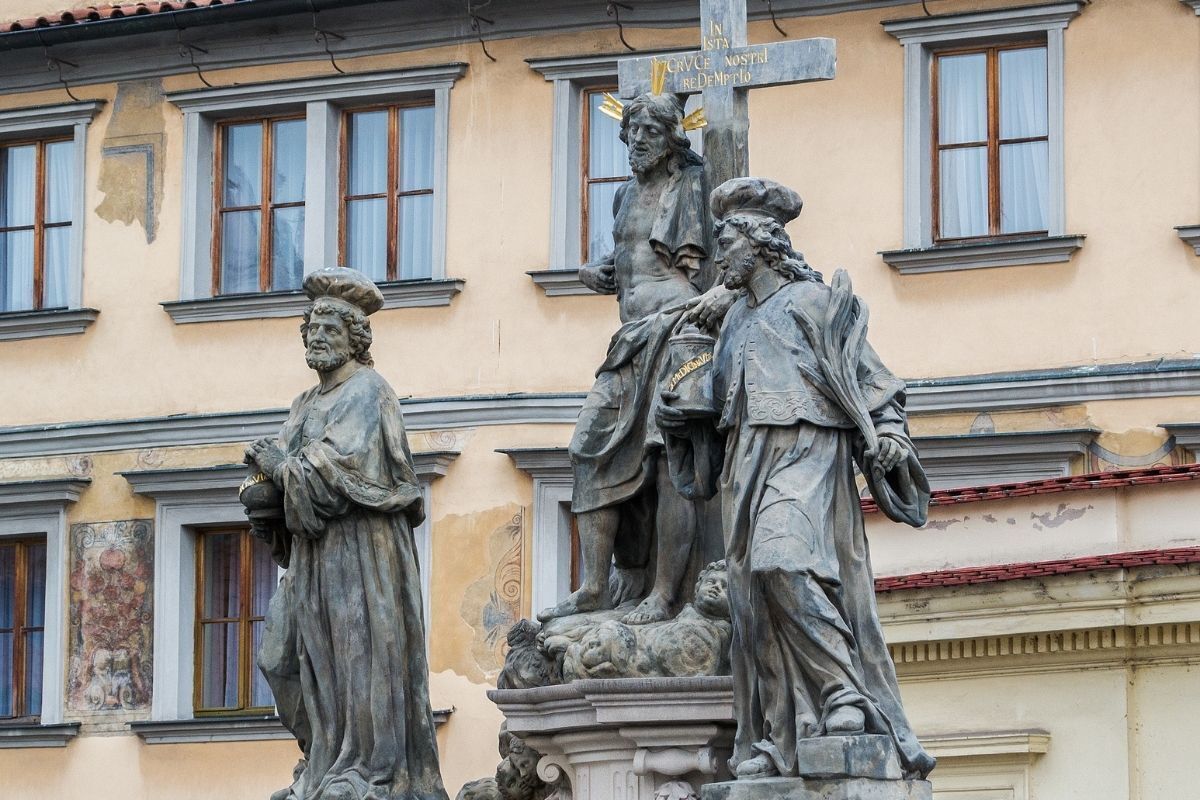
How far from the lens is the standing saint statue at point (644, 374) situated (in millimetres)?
13328

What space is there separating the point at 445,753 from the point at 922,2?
692 centimetres

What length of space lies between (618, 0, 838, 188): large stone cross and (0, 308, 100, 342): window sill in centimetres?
1613

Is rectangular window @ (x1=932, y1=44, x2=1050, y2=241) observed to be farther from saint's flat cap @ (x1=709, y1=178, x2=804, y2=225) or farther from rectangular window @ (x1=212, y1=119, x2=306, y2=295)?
saint's flat cap @ (x1=709, y1=178, x2=804, y2=225)

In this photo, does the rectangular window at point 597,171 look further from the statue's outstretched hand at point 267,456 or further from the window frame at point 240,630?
the statue's outstretched hand at point 267,456

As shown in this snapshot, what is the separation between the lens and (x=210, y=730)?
28.1m

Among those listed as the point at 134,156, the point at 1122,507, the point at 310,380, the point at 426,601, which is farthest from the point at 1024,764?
the point at 134,156

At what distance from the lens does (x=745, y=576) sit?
39.7 feet

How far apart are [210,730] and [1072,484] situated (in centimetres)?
926

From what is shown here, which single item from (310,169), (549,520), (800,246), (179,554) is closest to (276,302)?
(310,169)

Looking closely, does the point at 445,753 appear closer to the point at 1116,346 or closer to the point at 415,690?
the point at 1116,346

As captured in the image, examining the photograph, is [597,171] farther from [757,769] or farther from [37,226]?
[757,769]

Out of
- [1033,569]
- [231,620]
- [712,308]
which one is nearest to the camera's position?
[712,308]

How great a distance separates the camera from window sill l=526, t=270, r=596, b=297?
27.6 metres

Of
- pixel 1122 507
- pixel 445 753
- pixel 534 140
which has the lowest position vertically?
pixel 445 753
